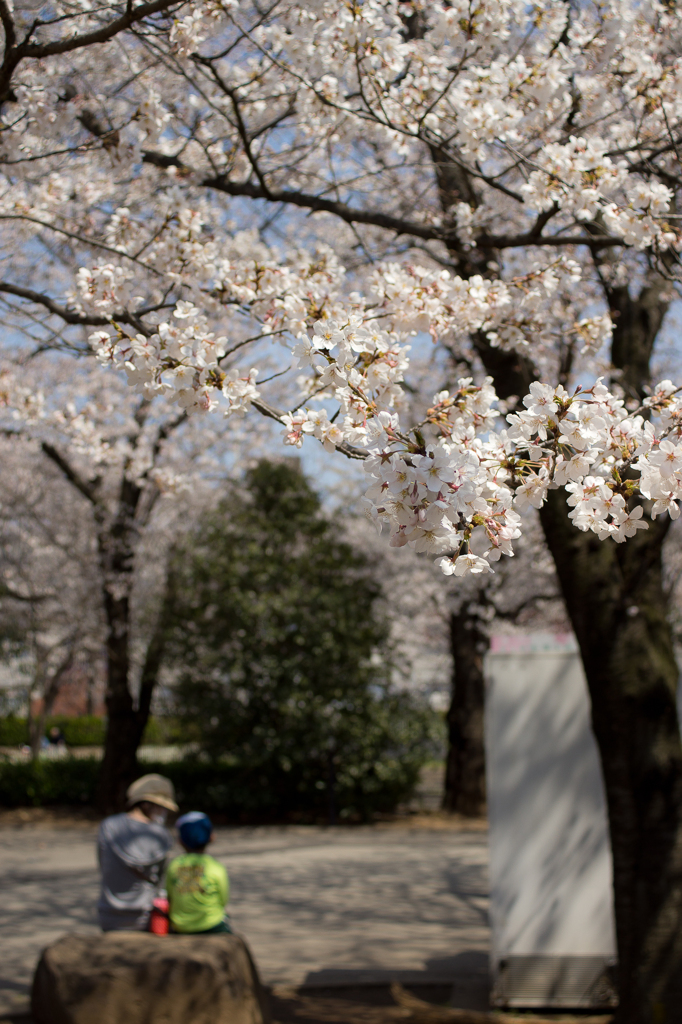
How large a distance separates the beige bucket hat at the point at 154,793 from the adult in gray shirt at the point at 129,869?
0.20 ft

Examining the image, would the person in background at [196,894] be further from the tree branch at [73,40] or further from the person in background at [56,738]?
the person in background at [56,738]

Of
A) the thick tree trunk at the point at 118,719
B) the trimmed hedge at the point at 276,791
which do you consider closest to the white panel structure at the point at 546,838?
the trimmed hedge at the point at 276,791

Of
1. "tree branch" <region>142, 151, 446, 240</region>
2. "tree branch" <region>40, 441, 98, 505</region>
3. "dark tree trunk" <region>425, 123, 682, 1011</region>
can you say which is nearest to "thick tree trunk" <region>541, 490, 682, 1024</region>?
"dark tree trunk" <region>425, 123, 682, 1011</region>

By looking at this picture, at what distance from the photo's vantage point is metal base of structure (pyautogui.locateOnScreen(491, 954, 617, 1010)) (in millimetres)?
5176

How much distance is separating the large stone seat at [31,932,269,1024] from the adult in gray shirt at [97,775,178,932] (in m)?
0.34

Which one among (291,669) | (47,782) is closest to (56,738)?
(47,782)

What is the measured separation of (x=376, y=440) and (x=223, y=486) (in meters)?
13.9

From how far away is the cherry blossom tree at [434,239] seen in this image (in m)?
2.44

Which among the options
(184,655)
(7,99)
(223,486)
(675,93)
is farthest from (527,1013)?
(223,486)

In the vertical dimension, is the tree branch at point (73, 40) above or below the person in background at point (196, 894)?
above

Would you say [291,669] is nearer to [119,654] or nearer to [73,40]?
[119,654]

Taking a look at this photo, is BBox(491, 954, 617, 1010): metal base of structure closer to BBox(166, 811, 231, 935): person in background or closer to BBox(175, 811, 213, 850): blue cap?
BBox(166, 811, 231, 935): person in background

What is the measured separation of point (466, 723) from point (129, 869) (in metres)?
Result: 10.5

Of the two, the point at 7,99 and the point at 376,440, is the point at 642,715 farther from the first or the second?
the point at 7,99
